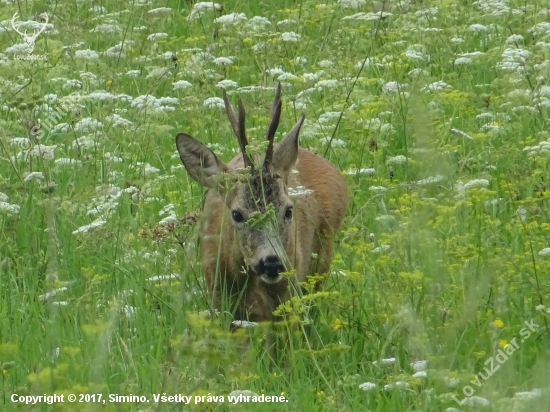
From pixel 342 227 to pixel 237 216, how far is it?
934mm

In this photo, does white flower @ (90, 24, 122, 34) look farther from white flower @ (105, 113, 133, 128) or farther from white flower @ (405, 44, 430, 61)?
white flower @ (405, 44, 430, 61)

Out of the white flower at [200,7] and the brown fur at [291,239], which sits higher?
the white flower at [200,7]

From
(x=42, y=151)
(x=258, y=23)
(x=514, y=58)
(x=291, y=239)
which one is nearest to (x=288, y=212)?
Answer: (x=291, y=239)

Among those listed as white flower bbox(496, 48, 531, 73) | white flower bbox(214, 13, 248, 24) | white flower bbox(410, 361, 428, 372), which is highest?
white flower bbox(496, 48, 531, 73)

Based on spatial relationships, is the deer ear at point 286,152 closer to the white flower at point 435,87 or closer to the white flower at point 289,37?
the white flower at point 435,87

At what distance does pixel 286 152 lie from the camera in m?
7.50

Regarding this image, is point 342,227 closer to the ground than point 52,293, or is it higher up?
closer to the ground

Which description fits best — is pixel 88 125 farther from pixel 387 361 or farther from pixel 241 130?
pixel 387 361

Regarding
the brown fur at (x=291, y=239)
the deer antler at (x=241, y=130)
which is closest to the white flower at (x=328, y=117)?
the brown fur at (x=291, y=239)

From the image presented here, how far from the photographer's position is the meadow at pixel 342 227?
4887mm

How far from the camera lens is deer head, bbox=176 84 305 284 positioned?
6.57m

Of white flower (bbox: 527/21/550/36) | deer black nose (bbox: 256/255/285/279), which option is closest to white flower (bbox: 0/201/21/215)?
deer black nose (bbox: 256/255/285/279)

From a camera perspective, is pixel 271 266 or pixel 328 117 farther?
pixel 328 117

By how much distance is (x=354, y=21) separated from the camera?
11.1 meters
